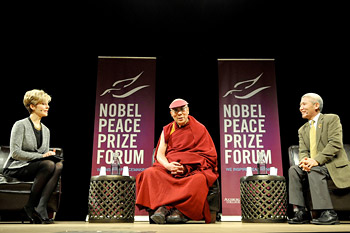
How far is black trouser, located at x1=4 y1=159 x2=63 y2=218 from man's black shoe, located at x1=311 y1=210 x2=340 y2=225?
6.63 ft

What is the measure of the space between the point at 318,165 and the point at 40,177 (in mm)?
2169

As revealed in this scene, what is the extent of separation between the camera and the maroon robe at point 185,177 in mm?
2580

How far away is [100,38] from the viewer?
430 centimetres

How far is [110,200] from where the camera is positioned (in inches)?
112

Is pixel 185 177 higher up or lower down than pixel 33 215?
higher up

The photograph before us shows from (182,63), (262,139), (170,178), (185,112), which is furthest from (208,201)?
(182,63)

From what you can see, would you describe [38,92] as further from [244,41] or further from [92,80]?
[244,41]

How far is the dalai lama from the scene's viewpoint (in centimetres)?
257

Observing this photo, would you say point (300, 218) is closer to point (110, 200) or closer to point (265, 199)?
point (265, 199)

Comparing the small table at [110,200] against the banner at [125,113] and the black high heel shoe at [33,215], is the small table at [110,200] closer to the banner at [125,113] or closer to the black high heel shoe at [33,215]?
the black high heel shoe at [33,215]

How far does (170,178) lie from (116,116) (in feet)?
4.65

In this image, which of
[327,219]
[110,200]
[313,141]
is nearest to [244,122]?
[313,141]

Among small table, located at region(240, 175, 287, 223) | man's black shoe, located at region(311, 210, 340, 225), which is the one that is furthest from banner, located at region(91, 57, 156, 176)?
man's black shoe, located at region(311, 210, 340, 225)

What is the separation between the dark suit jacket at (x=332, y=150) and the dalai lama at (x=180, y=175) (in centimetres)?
83
